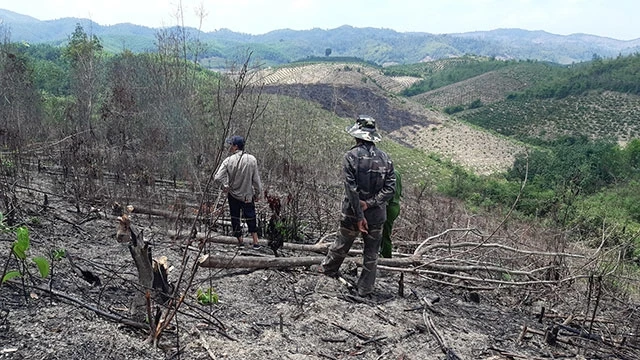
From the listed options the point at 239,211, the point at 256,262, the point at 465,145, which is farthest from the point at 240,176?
the point at 465,145

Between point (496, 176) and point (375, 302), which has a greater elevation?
point (375, 302)

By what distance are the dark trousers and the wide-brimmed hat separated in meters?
1.83

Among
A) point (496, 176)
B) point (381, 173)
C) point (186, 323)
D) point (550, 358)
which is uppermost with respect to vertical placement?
point (381, 173)

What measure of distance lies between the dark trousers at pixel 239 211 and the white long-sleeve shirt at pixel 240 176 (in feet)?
0.35

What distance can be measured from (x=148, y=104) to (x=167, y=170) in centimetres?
549

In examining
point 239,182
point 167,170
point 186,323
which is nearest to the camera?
point 186,323

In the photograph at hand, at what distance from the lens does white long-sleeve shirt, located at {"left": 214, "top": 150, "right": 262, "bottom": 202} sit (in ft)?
17.9

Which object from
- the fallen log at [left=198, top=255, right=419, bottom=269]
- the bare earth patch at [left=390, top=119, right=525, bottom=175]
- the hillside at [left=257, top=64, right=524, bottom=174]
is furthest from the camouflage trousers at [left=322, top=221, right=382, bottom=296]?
the bare earth patch at [left=390, top=119, right=525, bottom=175]

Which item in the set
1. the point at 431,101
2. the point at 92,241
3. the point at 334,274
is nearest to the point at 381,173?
the point at 334,274

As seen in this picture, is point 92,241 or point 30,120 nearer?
point 92,241

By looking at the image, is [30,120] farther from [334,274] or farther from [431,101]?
[431,101]

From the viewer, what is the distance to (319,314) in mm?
4125

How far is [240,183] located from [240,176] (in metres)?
0.09

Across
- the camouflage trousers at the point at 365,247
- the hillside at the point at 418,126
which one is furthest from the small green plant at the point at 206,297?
the hillside at the point at 418,126
